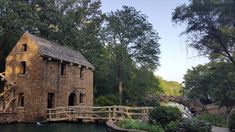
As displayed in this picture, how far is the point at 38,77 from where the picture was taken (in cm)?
2948

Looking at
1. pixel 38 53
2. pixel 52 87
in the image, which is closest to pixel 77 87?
pixel 52 87

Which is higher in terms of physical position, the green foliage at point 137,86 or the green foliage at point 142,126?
the green foliage at point 137,86

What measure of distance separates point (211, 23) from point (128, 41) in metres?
23.1

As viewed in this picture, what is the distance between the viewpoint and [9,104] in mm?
30391

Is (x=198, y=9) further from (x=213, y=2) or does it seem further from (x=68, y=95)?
(x=68, y=95)

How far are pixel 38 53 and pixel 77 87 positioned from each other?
6987 millimetres

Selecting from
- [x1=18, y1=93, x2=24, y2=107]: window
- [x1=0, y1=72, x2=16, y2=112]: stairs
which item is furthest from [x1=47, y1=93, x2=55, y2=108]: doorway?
[x1=0, y1=72, x2=16, y2=112]: stairs

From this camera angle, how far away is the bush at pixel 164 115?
605 inches

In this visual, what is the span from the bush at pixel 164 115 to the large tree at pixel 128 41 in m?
32.4

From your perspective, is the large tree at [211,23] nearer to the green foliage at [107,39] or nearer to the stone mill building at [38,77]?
the stone mill building at [38,77]

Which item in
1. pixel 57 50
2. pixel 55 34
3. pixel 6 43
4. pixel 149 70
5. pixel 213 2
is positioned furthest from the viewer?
pixel 149 70

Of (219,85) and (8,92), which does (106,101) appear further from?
(219,85)

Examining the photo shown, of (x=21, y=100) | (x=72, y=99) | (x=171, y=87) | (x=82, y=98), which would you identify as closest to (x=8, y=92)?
(x=21, y=100)

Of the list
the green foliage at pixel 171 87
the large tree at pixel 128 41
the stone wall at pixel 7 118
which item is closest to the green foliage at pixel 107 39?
the large tree at pixel 128 41
